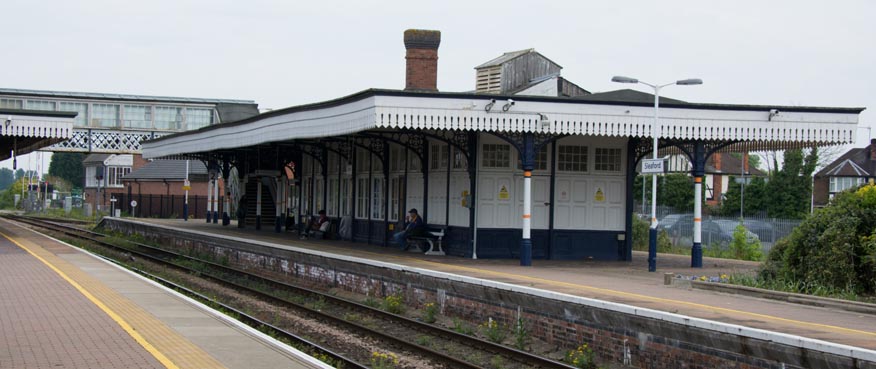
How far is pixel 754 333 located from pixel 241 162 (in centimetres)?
3657

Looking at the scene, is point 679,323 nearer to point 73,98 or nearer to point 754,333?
point 754,333

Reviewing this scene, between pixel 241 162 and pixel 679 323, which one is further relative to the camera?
pixel 241 162

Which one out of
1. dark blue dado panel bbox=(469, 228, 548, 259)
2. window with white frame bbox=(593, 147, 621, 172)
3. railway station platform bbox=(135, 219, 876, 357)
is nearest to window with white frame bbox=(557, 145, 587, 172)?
window with white frame bbox=(593, 147, 621, 172)

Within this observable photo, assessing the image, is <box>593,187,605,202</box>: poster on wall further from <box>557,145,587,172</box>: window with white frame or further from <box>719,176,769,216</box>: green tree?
<box>719,176,769,216</box>: green tree

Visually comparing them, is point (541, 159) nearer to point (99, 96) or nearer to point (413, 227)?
point (413, 227)

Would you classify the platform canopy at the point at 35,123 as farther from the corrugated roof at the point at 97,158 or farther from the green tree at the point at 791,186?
the corrugated roof at the point at 97,158

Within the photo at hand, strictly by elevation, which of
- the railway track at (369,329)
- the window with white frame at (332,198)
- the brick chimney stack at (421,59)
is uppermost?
the brick chimney stack at (421,59)

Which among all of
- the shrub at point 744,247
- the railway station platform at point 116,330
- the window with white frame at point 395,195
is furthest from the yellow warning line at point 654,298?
the shrub at point 744,247

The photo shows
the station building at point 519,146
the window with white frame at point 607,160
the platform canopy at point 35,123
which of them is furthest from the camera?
the platform canopy at point 35,123

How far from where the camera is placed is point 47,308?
1442 centimetres

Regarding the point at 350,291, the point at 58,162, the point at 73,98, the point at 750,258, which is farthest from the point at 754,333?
the point at 58,162

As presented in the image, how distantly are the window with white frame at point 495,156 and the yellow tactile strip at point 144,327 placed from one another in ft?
29.8

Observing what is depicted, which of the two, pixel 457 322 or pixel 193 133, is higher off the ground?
pixel 193 133

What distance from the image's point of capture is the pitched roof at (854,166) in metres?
69.2
